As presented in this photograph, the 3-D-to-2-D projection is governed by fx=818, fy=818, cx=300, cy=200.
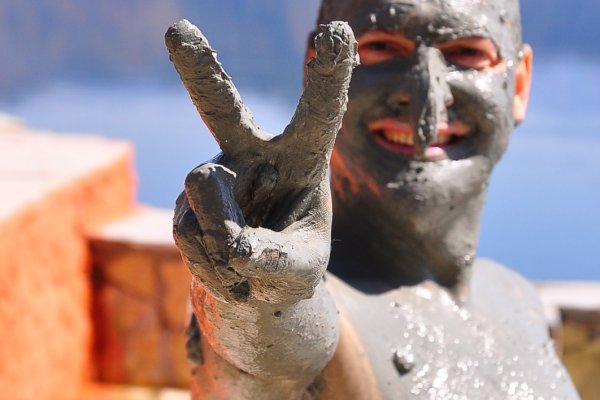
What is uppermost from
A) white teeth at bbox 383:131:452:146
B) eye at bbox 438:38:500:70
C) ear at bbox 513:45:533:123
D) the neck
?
eye at bbox 438:38:500:70

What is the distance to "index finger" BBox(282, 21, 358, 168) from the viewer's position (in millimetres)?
631

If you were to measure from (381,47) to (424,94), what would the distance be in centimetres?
9

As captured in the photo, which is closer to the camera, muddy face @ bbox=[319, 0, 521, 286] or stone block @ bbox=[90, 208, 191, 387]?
muddy face @ bbox=[319, 0, 521, 286]

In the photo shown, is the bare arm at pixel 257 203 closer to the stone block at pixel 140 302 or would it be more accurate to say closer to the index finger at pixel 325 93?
the index finger at pixel 325 93

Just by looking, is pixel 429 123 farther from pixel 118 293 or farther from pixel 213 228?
pixel 118 293

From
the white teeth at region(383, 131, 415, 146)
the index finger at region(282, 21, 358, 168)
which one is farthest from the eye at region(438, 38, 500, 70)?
the index finger at region(282, 21, 358, 168)

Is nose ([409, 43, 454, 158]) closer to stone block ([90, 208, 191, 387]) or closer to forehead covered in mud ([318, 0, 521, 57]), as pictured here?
forehead covered in mud ([318, 0, 521, 57])

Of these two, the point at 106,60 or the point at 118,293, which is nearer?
the point at 118,293

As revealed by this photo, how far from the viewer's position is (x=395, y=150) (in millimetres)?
988

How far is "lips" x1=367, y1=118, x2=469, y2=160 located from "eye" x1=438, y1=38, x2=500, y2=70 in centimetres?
7

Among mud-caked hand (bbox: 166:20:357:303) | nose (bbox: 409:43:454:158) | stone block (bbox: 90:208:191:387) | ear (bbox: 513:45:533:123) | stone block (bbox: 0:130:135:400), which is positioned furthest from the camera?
stone block (bbox: 90:208:191:387)

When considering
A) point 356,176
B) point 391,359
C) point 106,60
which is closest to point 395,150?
point 356,176

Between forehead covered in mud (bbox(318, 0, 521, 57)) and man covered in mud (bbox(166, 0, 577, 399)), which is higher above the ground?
forehead covered in mud (bbox(318, 0, 521, 57))

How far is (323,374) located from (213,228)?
33 centimetres
